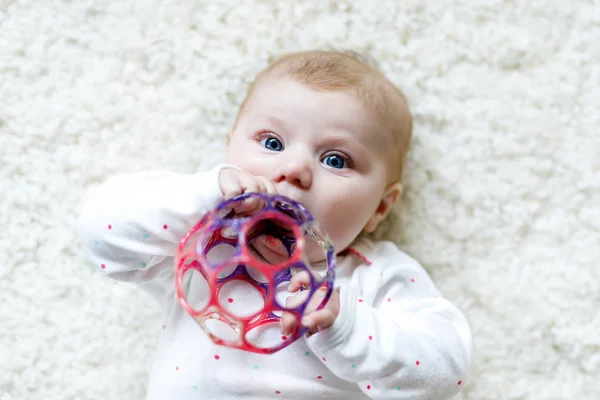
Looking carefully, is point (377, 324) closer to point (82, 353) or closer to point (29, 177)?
point (82, 353)

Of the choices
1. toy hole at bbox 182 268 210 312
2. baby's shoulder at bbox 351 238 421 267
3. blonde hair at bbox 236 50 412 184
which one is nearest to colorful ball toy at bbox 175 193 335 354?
toy hole at bbox 182 268 210 312

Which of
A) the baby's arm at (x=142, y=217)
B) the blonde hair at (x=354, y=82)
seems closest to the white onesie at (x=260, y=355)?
the baby's arm at (x=142, y=217)

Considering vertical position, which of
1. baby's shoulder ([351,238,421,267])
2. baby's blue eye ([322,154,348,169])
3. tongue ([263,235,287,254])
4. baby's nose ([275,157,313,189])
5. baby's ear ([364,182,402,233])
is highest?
baby's nose ([275,157,313,189])

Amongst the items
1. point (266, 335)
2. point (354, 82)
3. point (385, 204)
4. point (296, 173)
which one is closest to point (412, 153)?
point (385, 204)

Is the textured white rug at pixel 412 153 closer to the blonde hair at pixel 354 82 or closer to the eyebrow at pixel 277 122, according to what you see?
the blonde hair at pixel 354 82

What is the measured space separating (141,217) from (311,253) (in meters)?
0.27

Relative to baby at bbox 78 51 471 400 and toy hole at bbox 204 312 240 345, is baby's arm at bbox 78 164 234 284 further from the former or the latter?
toy hole at bbox 204 312 240 345

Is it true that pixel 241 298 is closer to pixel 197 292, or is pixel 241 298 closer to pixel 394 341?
pixel 197 292

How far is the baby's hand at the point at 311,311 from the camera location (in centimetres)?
84

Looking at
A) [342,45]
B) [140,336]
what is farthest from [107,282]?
[342,45]

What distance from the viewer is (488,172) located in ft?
4.10

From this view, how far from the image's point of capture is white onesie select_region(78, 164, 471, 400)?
0.90 m

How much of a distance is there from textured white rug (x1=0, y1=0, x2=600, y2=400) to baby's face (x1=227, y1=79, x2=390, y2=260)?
23 cm

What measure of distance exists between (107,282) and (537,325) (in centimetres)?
80
